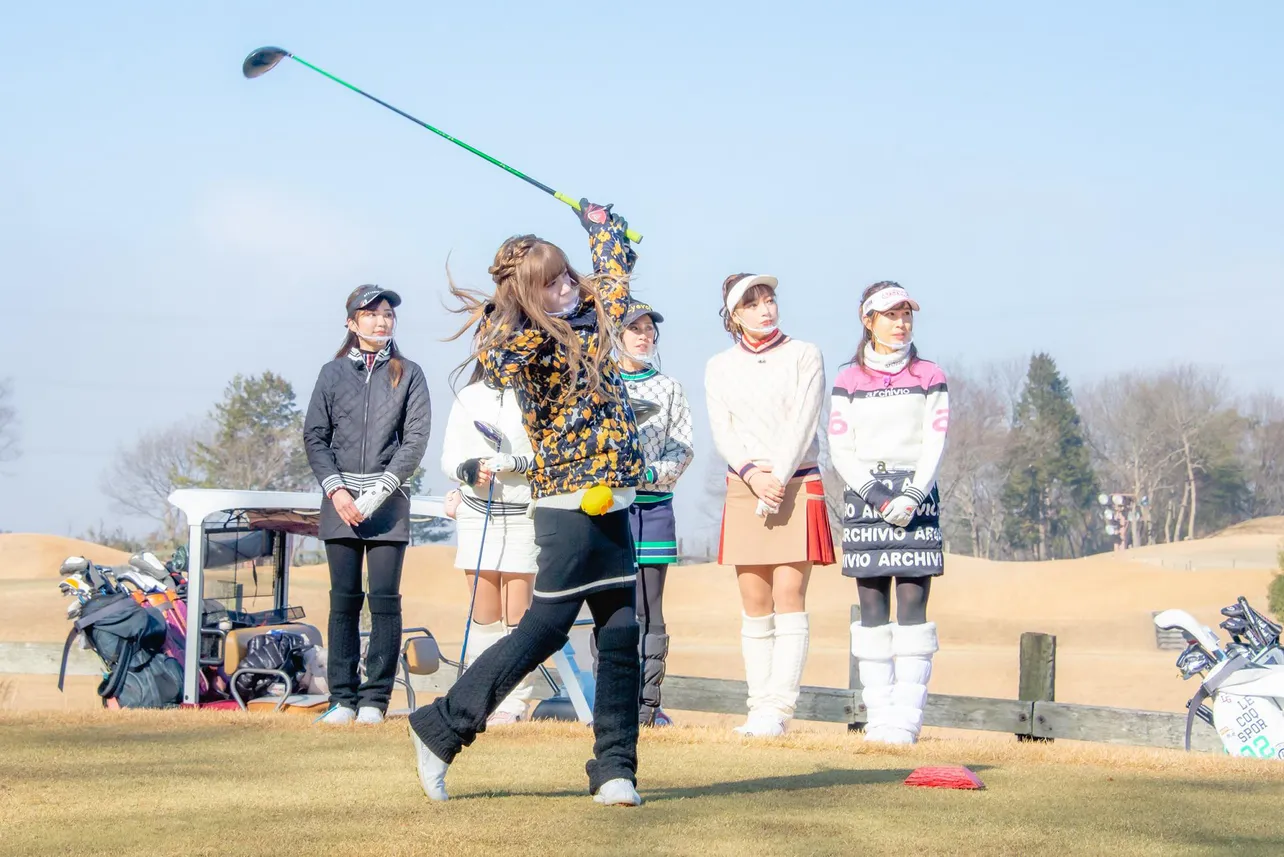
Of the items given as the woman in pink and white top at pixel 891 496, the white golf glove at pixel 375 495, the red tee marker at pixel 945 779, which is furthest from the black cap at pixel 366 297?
the red tee marker at pixel 945 779

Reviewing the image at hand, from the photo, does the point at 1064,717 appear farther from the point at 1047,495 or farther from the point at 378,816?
the point at 1047,495

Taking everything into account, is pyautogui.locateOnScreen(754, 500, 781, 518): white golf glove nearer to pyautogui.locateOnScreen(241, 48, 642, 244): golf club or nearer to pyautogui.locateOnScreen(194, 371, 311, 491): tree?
pyautogui.locateOnScreen(241, 48, 642, 244): golf club

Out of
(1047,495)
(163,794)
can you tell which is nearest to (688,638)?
(163,794)

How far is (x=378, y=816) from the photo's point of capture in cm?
415

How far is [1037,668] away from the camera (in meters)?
8.04

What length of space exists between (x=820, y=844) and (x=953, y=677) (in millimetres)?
23211

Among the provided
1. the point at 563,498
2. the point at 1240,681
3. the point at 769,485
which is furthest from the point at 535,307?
the point at 1240,681

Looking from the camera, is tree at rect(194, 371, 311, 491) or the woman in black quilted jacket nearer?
the woman in black quilted jacket

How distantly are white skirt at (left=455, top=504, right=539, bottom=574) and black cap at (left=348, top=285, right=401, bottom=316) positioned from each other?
1.16 metres

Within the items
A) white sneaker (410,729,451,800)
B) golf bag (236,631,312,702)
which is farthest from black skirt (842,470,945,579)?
golf bag (236,631,312,702)

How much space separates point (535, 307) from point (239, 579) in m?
5.93

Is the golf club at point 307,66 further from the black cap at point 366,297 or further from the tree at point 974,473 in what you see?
the tree at point 974,473

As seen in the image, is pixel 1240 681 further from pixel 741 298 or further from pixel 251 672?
pixel 251 672

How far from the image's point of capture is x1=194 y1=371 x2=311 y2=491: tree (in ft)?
244
